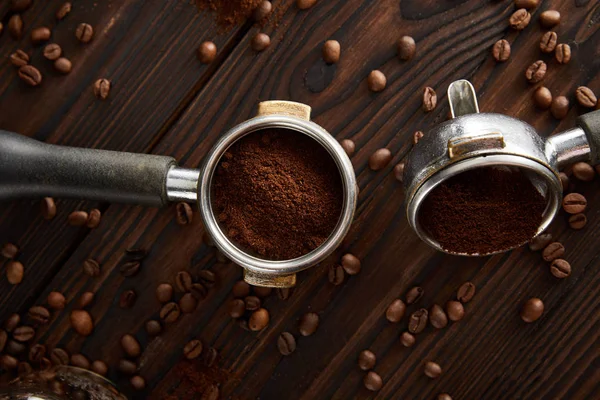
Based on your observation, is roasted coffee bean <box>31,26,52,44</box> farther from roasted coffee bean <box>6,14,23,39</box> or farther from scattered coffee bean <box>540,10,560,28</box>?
scattered coffee bean <box>540,10,560,28</box>

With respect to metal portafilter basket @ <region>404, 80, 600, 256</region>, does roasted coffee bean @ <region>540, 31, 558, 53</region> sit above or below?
above

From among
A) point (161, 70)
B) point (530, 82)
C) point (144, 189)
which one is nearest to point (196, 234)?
point (144, 189)

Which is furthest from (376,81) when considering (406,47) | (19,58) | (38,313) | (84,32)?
(38,313)

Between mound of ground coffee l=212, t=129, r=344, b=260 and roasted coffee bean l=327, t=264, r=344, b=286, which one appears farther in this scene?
roasted coffee bean l=327, t=264, r=344, b=286

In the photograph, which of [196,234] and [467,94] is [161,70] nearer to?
[196,234]

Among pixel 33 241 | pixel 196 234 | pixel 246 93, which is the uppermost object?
pixel 246 93

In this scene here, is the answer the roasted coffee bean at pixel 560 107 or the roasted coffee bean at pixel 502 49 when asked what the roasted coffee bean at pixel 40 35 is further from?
the roasted coffee bean at pixel 560 107

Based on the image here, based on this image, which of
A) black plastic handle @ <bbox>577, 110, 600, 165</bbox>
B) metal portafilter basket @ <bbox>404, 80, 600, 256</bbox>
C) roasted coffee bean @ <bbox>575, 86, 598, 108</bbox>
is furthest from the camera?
roasted coffee bean @ <bbox>575, 86, 598, 108</bbox>

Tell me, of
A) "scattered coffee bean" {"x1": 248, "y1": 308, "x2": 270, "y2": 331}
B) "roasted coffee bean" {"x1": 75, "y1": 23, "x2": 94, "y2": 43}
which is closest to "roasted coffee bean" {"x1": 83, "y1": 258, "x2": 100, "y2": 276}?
"scattered coffee bean" {"x1": 248, "y1": 308, "x2": 270, "y2": 331}
